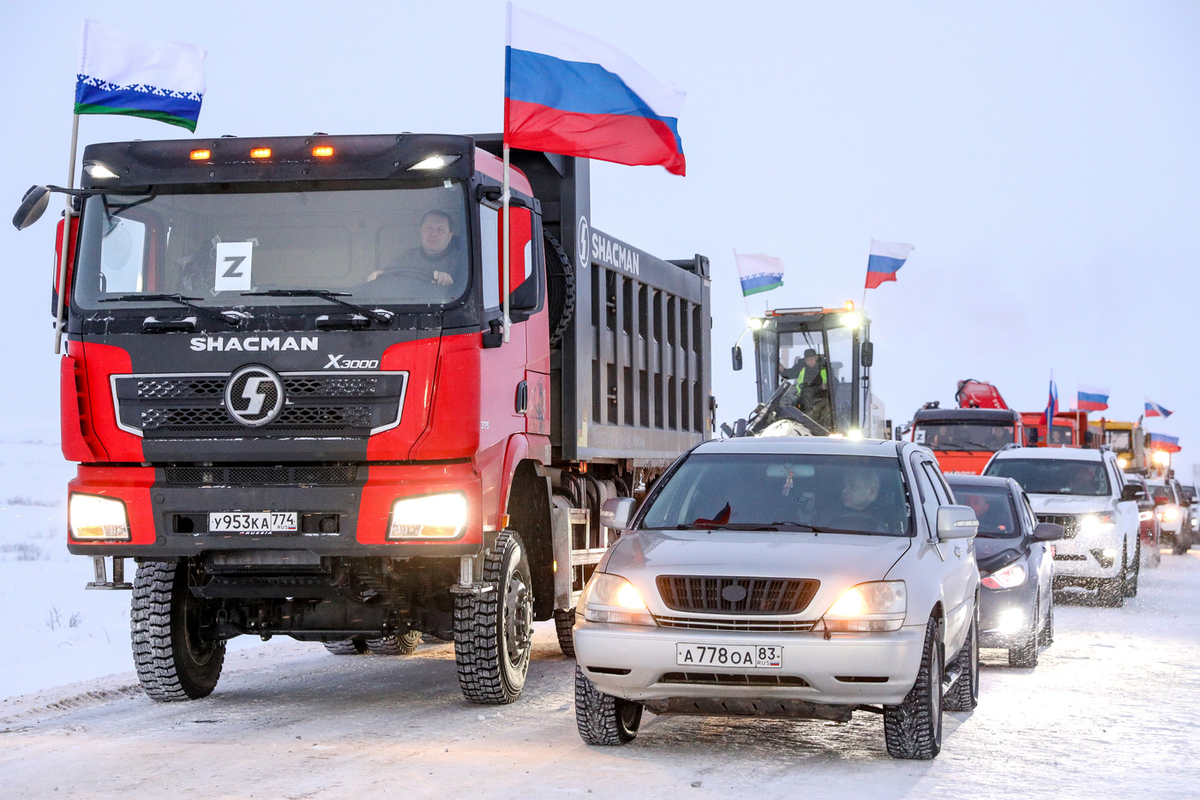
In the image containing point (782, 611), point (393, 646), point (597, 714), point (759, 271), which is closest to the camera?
point (782, 611)

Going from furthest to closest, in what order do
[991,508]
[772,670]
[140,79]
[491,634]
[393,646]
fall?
1. [991,508]
2. [393,646]
3. [140,79]
4. [491,634]
5. [772,670]

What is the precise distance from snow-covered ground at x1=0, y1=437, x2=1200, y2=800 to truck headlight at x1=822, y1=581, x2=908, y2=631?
746 millimetres

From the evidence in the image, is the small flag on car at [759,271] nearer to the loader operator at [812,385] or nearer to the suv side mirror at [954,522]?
the loader operator at [812,385]

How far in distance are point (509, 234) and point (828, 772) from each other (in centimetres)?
377

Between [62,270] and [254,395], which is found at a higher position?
[62,270]

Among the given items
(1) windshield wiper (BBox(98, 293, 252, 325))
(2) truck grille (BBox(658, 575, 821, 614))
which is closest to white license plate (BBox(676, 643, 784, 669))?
(2) truck grille (BBox(658, 575, 821, 614))

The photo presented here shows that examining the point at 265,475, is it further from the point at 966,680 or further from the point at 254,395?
the point at 966,680

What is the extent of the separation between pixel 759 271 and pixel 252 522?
20.6 metres

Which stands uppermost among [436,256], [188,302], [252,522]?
[436,256]

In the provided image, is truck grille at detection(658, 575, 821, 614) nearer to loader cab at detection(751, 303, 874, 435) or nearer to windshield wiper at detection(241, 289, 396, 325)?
windshield wiper at detection(241, 289, 396, 325)

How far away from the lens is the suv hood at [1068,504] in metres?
18.4

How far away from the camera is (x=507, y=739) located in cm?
847

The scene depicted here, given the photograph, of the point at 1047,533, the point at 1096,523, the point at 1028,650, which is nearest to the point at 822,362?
the point at 1096,523

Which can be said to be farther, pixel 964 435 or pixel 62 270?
pixel 964 435
